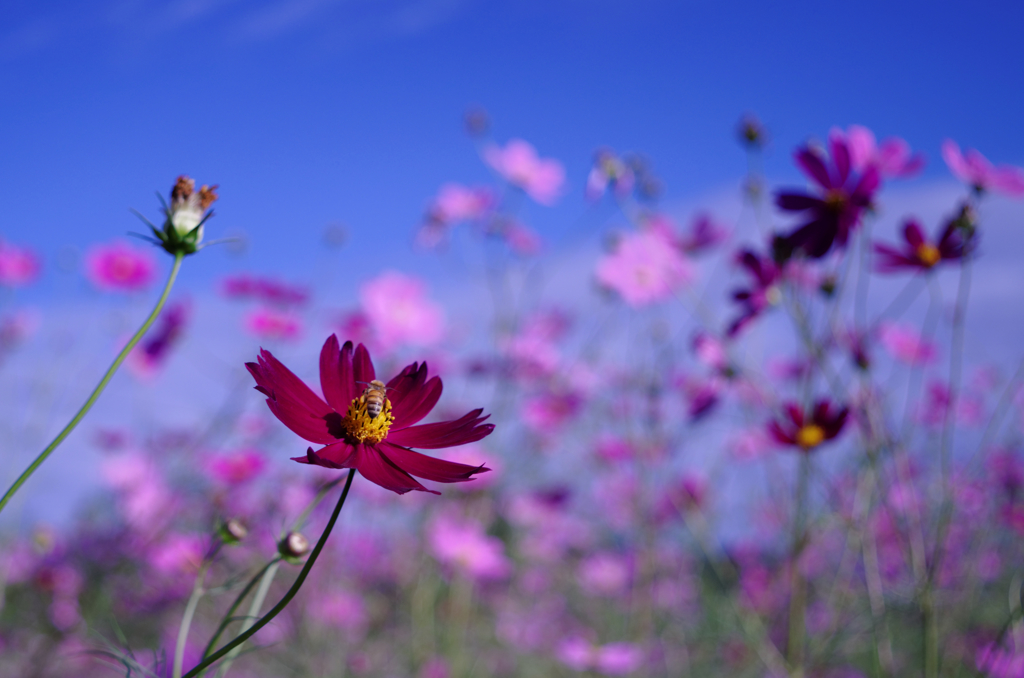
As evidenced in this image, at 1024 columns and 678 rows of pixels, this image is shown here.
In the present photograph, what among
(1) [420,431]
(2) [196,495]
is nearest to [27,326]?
(2) [196,495]

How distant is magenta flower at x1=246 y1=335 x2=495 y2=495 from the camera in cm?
44

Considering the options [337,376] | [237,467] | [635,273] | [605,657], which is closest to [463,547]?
[605,657]

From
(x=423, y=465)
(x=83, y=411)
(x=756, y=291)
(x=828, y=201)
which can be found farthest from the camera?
(x=756, y=291)

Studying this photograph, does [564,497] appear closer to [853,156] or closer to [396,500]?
[396,500]

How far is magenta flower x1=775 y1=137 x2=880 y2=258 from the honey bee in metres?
0.68

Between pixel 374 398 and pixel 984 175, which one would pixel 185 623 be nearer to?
pixel 374 398

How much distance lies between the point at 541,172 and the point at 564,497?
1021 millimetres

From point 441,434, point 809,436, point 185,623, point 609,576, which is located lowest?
point 185,623

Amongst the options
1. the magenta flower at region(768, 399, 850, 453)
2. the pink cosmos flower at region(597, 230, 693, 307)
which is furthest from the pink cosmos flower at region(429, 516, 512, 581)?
the magenta flower at region(768, 399, 850, 453)

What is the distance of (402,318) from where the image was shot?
165 centimetres

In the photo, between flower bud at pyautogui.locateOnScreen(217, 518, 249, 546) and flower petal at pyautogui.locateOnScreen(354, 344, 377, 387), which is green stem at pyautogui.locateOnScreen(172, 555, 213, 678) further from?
flower petal at pyautogui.locateOnScreen(354, 344, 377, 387)

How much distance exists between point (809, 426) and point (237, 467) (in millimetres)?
1199

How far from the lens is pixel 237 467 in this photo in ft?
5.13

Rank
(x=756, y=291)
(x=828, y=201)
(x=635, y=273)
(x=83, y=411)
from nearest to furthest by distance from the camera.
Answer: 1. (x=83, y=411)
2. (x=828, y=201)
3. (x=756, y=291)
4. (x=635, y=273)
